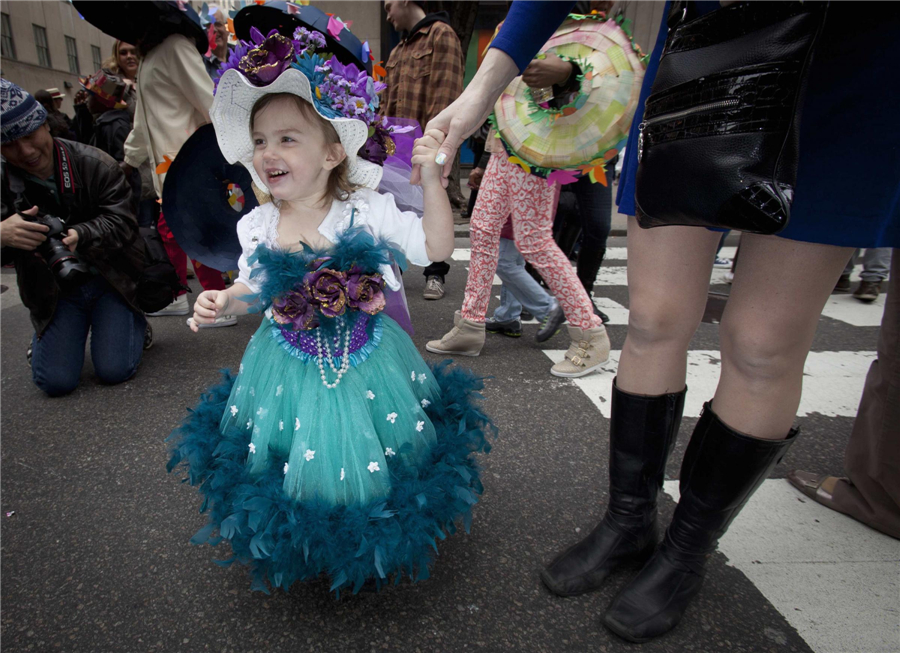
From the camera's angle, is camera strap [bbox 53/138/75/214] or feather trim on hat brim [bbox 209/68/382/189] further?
camera strap [bbox 53/138/75/214]

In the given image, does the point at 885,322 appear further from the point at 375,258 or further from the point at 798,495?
the point at 375,258

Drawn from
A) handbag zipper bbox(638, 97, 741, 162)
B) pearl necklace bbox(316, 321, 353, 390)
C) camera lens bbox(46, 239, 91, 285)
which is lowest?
camera lens bbox(46, 239, 91, 285)

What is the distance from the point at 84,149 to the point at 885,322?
11.5ft

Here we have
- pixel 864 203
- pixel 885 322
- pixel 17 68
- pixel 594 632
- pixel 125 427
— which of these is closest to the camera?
pixel 864 203

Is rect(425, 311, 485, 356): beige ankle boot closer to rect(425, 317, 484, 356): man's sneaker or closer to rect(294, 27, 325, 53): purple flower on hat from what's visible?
rect(425, 317, 484, 356): man's sneaker

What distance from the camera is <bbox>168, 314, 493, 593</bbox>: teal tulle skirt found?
122 centimetres

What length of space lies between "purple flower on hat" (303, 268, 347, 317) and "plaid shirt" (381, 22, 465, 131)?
2930mm

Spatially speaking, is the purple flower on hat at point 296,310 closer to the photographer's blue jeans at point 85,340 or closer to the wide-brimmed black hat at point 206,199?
the wide-brimmed black hat at point 206,199

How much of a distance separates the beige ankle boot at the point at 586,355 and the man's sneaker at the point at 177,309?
270 centimetres

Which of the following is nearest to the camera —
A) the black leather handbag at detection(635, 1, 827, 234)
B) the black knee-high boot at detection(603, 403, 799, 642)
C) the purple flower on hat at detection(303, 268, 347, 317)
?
the black leather handbag at detection(635, 1, 827, 234)

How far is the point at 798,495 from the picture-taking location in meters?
1.85

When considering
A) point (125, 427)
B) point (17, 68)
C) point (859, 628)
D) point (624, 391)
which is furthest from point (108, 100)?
point (17, 68)

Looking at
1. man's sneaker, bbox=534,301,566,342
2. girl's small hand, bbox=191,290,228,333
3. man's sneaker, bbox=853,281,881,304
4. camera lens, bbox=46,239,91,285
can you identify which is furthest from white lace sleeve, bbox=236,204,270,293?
man's sneaker, bbox=853,281,881,304

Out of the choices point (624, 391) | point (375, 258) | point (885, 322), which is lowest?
point (624, 391)
